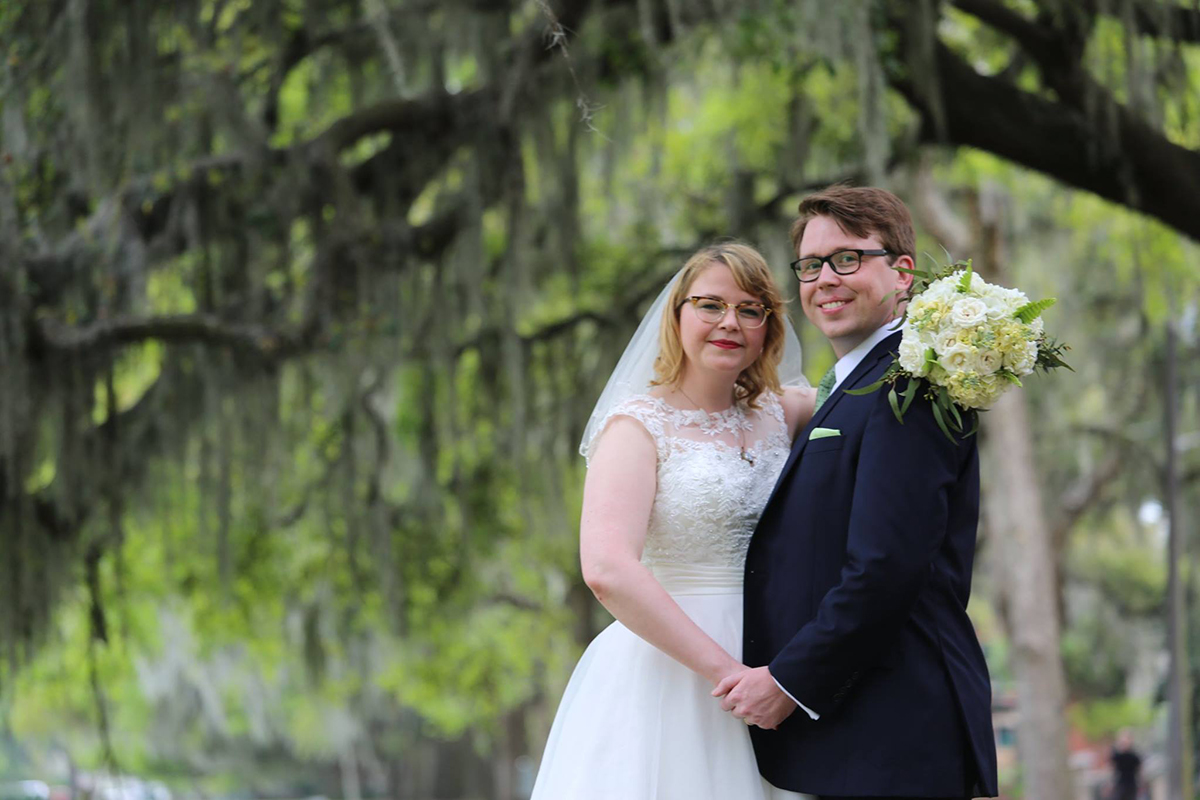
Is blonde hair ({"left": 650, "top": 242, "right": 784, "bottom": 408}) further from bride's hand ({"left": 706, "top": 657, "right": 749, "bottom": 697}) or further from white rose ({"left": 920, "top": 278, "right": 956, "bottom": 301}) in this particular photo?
A: bride's hand ({"left": 706, "top": 657, "right": 749, "bottom": 697})

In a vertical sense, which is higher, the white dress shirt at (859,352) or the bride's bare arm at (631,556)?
the white dress shirt at (859,352)

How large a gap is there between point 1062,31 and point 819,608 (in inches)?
163

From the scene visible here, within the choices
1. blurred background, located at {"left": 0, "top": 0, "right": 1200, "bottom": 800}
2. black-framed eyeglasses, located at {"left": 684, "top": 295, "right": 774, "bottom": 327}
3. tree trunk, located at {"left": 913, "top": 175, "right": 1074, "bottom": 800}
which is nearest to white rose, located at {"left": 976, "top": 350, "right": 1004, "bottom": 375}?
black-framed eyeglasses, located at {"left": 684, "top": 295, "right": 774, "bottom": 327}

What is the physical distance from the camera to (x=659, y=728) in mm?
2678

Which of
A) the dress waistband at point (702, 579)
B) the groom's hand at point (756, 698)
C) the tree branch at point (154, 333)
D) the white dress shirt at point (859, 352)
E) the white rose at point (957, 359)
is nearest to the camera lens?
the white rose at point (957, 359)

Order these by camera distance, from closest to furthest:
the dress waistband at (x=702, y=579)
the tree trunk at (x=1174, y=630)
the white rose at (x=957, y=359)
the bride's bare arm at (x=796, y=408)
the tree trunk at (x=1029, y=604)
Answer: the white rose at (x=957, y=359) < the dress waistband at (x=702, y=579) < the bride's bare arm at (x=796, y=408) < the tree trunk at (x=1174, y=630) < the tree trunk at (x=1029, y=604)

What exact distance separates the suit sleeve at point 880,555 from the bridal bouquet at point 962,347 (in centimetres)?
4

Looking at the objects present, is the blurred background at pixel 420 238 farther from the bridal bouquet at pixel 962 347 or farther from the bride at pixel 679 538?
the bridal bouquet at pixel 962 347

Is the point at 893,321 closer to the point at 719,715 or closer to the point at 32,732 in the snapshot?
the point at 719,715

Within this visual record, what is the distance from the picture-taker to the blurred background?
5.78 meters

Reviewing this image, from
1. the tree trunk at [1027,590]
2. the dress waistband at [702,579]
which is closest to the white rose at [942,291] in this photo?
the dress waistband at [702,579]

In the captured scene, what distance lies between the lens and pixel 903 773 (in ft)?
7.97

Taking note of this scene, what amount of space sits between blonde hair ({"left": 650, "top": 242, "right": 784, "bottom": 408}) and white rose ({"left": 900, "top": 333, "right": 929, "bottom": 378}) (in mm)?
480

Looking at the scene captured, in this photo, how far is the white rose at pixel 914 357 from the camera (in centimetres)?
242
